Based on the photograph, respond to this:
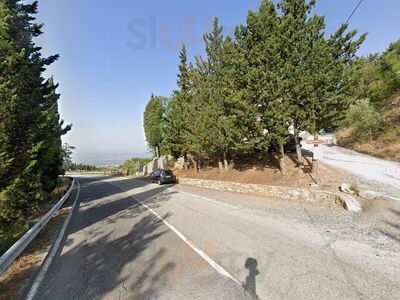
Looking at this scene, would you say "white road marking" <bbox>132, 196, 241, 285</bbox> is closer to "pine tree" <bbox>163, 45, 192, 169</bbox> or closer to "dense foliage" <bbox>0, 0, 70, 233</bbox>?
"dense foliage" <bbox>0, 0, 70, 233</bbox>

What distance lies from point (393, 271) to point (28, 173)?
12.3 meters

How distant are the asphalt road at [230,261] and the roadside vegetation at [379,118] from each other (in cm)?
1029

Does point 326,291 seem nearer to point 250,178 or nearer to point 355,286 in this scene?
point 355,286

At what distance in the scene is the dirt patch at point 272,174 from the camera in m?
13.2

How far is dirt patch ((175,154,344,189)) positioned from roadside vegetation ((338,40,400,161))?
5173mm

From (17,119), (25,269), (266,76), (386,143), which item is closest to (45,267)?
(25,269)

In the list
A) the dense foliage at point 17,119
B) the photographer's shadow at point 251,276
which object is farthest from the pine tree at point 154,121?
the photographer's shadow at point 251,276

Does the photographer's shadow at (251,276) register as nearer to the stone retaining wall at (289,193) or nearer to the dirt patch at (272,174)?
the stone retaining wall at (289,193)

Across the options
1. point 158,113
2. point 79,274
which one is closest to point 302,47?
point 79,274

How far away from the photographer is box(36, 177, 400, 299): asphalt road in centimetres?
414

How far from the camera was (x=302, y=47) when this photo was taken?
12.5 metres

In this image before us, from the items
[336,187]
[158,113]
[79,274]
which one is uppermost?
[158,113]

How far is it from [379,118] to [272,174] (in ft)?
43.8

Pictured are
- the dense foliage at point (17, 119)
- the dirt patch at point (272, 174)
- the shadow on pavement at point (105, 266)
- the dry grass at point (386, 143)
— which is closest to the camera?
the shadow on pavement at point (105, 266)
